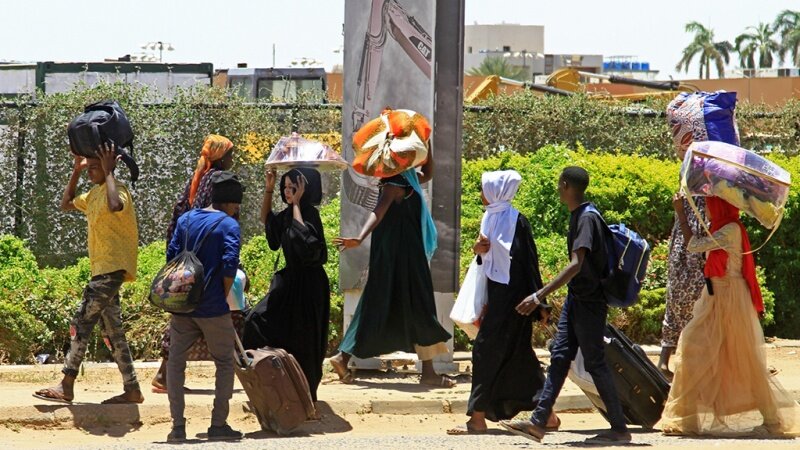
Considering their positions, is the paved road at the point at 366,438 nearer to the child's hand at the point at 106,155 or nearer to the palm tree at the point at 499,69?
the child's hand at the point at 106,155

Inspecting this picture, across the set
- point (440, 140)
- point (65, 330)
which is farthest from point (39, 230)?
point (440, 140)

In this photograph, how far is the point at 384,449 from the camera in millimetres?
8086

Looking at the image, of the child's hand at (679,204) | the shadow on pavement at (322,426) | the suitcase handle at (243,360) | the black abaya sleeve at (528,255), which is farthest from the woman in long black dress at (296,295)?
the child's hand at (679,204)

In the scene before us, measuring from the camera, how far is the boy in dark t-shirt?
26.6 ft

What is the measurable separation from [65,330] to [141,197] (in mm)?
5437

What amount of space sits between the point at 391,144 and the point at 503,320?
6.31ft

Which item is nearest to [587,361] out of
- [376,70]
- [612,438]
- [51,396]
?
[612,438]

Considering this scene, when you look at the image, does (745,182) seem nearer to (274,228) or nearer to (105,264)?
(274,228)

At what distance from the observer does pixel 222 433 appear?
27.6ft

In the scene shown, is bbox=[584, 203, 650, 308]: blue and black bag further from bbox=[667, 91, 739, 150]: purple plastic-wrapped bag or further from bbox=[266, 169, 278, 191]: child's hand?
bbox=[266, 169, 278, 191]: child's hand

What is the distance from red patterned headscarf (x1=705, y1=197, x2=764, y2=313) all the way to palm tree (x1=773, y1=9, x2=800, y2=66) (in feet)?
304

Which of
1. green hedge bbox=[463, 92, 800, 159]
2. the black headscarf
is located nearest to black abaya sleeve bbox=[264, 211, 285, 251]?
the black headscarf

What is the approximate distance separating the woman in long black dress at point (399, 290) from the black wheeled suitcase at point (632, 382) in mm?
1649

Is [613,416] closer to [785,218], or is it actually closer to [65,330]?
[65,330]
